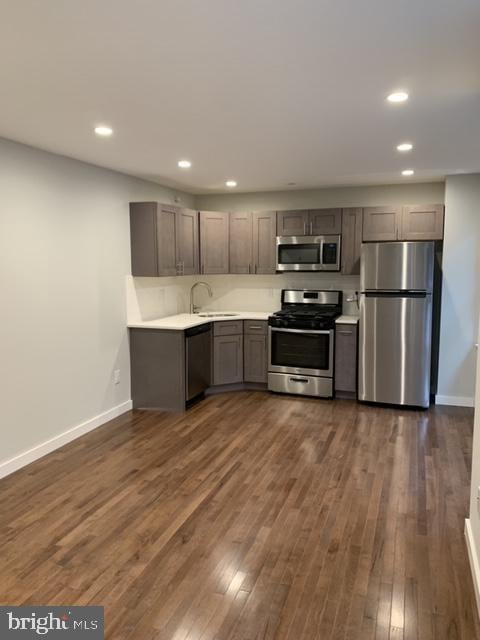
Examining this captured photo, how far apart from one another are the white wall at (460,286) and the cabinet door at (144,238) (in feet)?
10.3

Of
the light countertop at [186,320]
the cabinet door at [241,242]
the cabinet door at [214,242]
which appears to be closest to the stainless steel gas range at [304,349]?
the light countertop at [186,320]

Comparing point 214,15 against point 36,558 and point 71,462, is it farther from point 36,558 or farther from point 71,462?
point 71,462

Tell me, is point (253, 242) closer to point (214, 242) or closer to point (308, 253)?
point (214, 242)

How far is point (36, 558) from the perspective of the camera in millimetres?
2482

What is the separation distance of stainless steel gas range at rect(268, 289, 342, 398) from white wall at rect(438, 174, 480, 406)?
1258mm

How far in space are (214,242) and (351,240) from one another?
169 centimetres

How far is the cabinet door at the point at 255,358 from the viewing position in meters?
5.75

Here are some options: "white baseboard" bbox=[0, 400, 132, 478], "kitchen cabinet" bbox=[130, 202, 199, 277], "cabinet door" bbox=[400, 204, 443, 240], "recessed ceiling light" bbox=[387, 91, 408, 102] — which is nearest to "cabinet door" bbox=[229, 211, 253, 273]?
"kitchen cabinet" bbox=[130, 202, 199, 277]

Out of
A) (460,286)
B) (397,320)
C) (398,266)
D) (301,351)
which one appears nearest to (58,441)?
(301,351)

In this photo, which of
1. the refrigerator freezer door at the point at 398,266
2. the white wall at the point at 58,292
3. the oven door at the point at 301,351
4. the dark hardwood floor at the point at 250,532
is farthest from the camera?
the oven door at the point at 301,351

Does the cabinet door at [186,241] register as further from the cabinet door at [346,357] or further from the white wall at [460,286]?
the white wall at [460,286]

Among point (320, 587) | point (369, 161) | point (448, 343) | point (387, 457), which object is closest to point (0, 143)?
point (369, 161)

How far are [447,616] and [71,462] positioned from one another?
281 cm

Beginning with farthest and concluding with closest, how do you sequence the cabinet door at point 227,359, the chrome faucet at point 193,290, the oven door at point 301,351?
the chrome faucet at point 193,290, the cabinet door at point 227,359, the oven door at point 301,351
